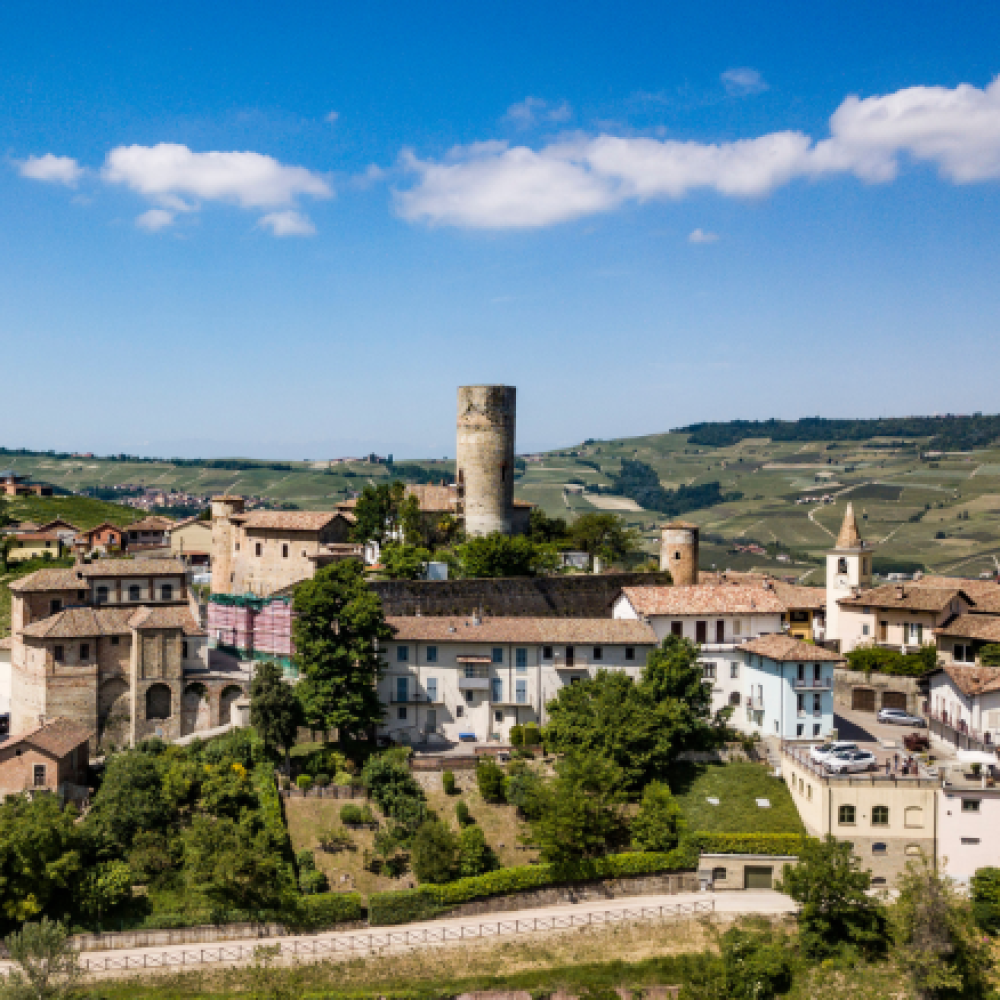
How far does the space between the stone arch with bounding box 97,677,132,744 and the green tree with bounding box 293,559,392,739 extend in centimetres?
1155

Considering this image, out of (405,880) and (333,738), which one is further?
(333,738)

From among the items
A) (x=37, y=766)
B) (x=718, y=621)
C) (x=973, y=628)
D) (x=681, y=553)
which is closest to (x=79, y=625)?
(x=37, y=766)

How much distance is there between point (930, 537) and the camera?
566 ft

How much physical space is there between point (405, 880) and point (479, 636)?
14100 millimetres

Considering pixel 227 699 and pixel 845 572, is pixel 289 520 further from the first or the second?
pixel 845 572

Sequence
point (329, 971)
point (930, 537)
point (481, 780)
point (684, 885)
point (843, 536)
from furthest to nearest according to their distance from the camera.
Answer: point (930, 537) → point (843, 536) → point (481, 780) → point (684, 885) → point (329, 971)

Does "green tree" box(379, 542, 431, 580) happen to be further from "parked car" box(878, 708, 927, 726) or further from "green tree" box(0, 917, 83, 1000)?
"green tree" box(0, 917, 83, 1000)

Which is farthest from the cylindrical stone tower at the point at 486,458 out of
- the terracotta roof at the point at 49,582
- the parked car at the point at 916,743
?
the parked car at the point at 916,743

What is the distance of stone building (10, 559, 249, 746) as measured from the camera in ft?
186

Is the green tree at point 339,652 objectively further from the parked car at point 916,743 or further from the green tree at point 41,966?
the parked car at point 916,743

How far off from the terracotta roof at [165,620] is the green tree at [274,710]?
841 cm

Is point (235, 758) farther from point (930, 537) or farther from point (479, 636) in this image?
point (930, 537)

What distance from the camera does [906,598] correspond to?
64.4 metres

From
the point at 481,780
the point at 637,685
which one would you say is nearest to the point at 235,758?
the point at 481,780
